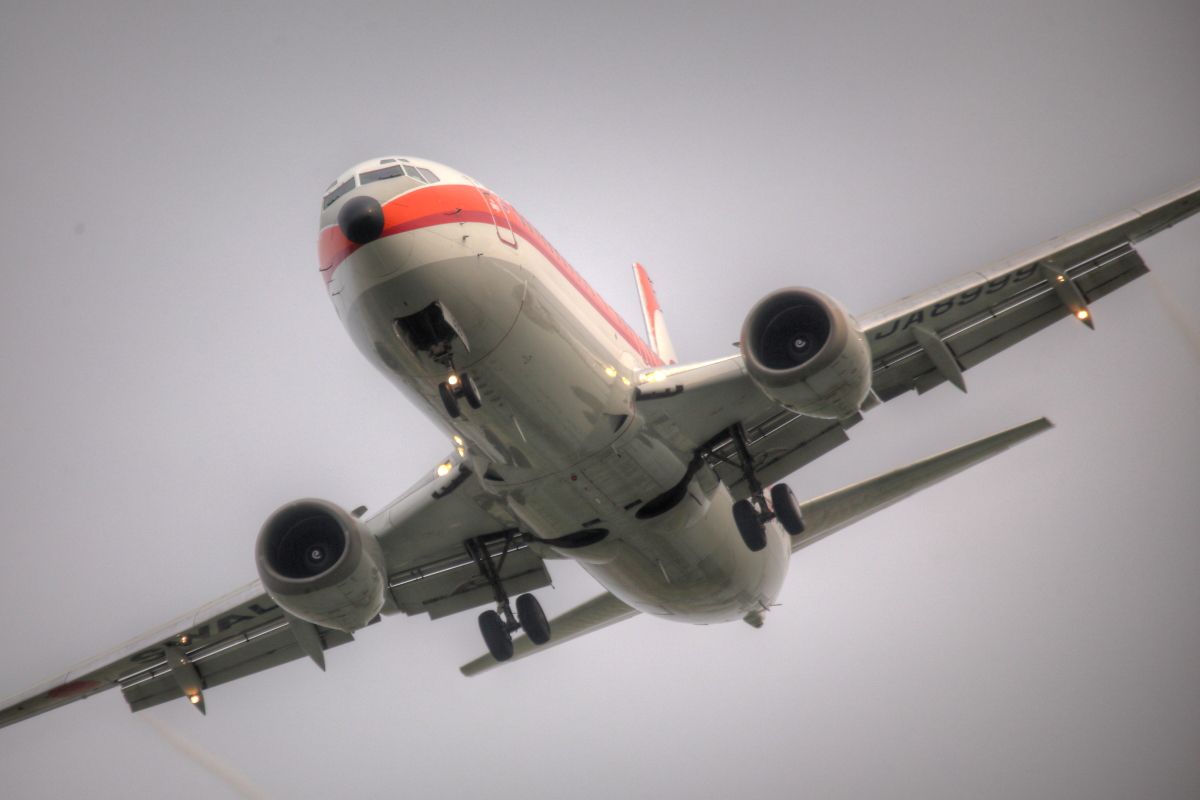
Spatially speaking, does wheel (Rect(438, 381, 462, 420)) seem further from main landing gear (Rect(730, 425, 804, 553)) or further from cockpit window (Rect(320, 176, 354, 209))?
main landing gear (Rect(730, 425, 804, 553))

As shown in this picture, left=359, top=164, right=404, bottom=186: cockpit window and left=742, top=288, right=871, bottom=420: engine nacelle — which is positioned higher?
left=359, top=164, right=404, bottom=186: cockpit window

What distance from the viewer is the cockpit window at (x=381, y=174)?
1340 cm

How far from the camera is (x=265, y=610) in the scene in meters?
19.3

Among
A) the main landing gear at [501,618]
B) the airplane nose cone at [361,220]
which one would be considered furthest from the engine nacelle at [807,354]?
the main landing gear at [501,618]

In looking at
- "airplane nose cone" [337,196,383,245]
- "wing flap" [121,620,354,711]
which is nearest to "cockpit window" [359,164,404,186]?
"airplane nose cone" [337,196,383,245]

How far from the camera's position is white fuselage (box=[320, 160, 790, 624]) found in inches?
513

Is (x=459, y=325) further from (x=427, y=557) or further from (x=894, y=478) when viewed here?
(x=894, y=478)

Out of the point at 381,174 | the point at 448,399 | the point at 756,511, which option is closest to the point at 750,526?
the point at 756,511

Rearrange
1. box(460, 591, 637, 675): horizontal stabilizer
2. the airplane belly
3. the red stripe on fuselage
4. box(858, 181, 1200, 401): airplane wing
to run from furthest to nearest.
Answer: box(460, 591, 637, 675): horizontal stabilizer < the airplane belly < box(858, 181, 1200, 401): airplane wing < the red stripe on fuselage

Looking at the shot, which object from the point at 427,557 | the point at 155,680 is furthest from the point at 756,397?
the point at 155,680

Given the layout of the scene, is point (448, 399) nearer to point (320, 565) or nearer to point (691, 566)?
point (320, 565)

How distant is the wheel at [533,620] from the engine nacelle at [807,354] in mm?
6199

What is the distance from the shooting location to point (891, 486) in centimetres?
1933

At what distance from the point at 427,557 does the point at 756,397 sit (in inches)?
254
